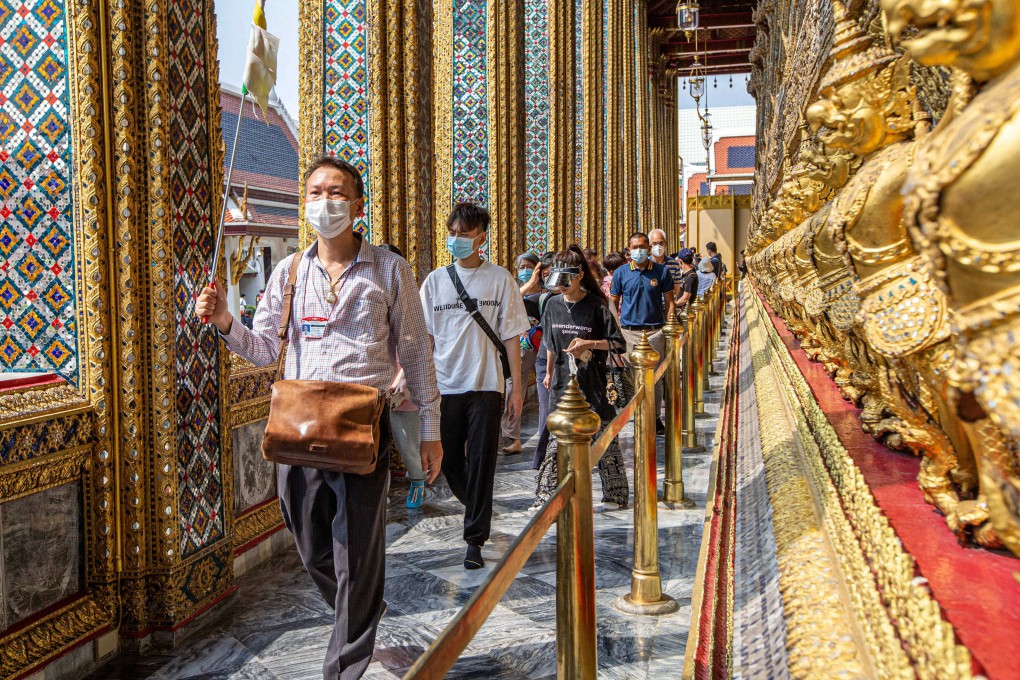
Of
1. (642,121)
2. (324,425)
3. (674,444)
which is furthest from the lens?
(642,121)

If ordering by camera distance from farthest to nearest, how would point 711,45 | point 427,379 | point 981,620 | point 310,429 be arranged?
point 711,45 → point 427,379 → point 310,429 → point 981,620

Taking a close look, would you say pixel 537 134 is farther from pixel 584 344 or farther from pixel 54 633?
pixel 54 633

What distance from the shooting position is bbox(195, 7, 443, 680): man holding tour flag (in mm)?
2758

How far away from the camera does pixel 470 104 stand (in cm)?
A: 852

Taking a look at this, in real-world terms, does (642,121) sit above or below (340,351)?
above

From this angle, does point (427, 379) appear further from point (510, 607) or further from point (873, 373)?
point (873, 373)

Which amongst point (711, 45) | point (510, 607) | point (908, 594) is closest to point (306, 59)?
point (510, 607)

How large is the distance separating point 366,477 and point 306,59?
423 cm

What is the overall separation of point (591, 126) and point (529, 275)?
8432 millimetres

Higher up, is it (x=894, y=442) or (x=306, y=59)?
(x=306, y=59)

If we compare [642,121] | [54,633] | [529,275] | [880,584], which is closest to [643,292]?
[529,275]

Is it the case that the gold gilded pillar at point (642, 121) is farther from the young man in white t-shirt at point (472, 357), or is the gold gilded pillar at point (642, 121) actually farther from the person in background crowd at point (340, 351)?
the person in background crowd at point (340, 351)

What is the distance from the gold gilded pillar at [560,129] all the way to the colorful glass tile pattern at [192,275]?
7.13 meters

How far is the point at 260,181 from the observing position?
925cm
